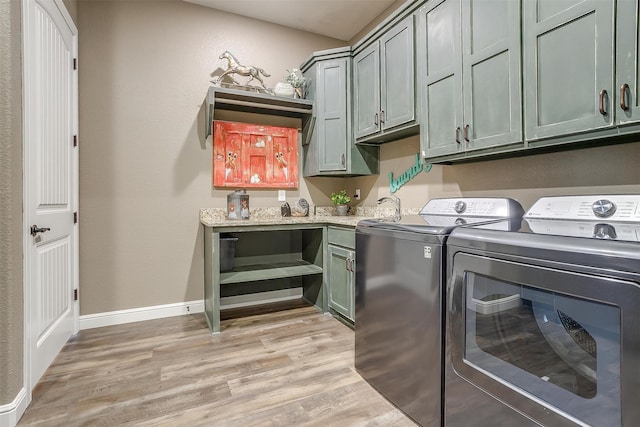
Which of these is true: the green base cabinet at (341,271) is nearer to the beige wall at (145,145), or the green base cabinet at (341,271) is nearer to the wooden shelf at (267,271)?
the wooden shelf at (267,271)

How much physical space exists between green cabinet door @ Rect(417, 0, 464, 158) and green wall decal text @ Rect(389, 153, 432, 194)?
1.54 feet

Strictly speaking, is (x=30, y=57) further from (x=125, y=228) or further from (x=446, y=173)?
(x=446, y=173)

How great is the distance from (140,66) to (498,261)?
3.20 m

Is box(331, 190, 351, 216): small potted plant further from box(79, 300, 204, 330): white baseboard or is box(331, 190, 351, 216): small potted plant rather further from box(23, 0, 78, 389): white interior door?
box(23, 0, 78, 389): white interior door

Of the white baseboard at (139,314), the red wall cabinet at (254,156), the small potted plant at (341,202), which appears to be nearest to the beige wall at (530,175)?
the small potted plant at (341,202)

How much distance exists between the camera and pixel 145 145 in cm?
288

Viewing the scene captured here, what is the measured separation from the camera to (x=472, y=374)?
1.26 meters

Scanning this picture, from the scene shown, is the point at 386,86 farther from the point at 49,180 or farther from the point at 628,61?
the point at 49,180

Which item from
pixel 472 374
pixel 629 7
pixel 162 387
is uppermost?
pixel 629 7

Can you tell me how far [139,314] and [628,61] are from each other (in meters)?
3.60

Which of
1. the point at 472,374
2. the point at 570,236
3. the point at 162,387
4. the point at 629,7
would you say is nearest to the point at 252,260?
the point at 162,387

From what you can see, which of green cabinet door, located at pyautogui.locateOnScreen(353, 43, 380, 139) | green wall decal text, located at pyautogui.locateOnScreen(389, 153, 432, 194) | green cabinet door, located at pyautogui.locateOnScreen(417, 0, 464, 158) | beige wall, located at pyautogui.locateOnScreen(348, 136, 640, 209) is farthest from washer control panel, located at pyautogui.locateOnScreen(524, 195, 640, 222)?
green cabinet door, located at pyautogui.locateOnScreen(353, 43, 380, 139)

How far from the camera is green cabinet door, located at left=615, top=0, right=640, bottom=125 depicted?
3.93 ft

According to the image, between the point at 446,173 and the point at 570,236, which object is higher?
the point at 446,173
